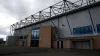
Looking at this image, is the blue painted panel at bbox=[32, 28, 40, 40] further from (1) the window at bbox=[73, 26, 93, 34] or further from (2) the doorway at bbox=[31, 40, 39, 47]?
(1) the window at bbox=[73, 26, 93, 34]

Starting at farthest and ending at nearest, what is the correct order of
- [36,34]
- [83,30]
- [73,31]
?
[36,34] → [73,31] → [83,30]

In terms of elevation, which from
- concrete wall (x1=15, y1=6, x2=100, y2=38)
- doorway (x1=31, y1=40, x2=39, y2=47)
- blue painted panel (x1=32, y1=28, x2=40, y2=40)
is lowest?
doorway (x1=31, y1=40, x2=39, y2=47)

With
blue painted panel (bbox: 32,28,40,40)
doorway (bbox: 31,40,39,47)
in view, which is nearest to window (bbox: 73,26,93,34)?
blue painted panel (bbox: 32,28,40,40)

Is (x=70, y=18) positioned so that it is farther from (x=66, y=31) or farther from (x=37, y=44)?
(x=37, y=44)

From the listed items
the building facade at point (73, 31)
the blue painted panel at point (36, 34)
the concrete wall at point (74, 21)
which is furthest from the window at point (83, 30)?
the blue painted panel at point (36, 34)

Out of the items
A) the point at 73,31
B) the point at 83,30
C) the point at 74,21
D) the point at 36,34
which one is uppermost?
the point at 74,21

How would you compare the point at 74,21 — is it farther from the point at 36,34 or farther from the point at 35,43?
the point at 35,43

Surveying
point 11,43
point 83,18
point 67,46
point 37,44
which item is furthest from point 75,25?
point 11,43

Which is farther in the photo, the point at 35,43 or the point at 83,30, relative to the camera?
the point at 35,43

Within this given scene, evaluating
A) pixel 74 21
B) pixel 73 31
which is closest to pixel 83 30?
pixel 73 31

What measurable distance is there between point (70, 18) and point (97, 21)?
28.9 feet

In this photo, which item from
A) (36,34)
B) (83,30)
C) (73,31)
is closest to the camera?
(83,30)

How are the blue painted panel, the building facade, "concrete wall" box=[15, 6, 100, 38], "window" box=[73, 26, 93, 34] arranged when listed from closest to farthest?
the building facade → "concrete wall" box=[15, 6, 100, 38] → "window" box=[73, 26, 93, 34] → the blue painted panel

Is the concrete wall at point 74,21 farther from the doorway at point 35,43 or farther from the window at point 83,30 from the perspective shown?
the doorway at point 35,43
